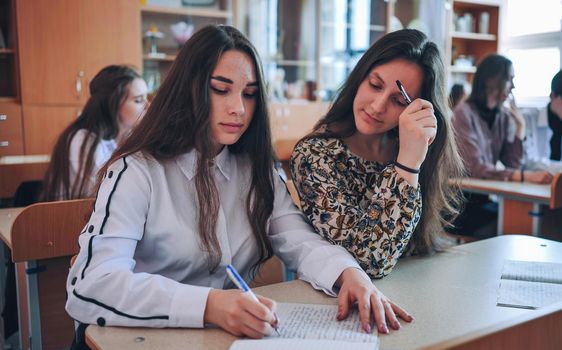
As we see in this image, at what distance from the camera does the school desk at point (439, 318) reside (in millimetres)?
861

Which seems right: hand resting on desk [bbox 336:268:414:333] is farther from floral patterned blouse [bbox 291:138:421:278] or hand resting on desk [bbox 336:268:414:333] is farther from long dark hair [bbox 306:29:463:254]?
long dark hair [bbox 306:29:463:254]

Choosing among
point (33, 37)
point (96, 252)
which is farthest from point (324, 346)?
point (33, 37)

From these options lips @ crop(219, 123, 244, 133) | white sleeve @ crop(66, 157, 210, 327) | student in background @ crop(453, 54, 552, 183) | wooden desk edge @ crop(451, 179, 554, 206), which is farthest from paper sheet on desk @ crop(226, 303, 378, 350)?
student in background @ crop(453, 54, 552, 183)

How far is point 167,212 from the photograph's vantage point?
1.10 m

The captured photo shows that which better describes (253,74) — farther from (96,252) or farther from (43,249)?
(43,249)

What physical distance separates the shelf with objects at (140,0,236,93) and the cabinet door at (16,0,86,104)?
58 centimetres

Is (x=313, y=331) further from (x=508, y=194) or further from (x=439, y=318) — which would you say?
(x=508, y=194)

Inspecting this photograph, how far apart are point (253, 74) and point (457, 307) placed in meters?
0.62

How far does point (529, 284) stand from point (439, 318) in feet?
0.97

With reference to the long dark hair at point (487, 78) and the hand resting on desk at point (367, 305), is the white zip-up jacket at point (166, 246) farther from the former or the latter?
the long dark hair at point (487, 78)

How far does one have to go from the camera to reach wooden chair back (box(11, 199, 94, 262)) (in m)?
1.56

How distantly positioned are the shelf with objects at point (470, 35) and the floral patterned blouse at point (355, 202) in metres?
4.90

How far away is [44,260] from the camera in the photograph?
1.75m

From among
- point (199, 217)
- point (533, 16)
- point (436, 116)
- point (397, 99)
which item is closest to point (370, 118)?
point (397, 99)
